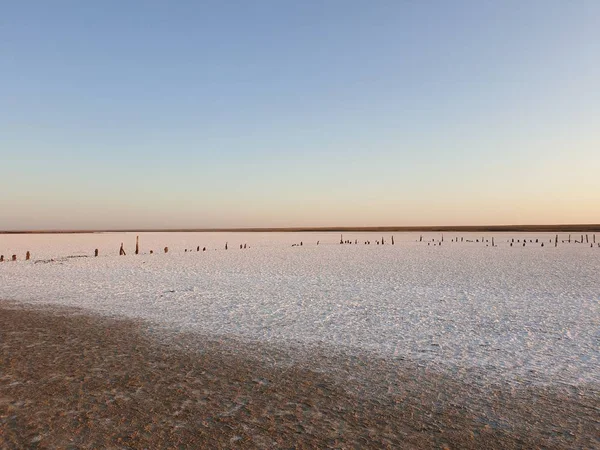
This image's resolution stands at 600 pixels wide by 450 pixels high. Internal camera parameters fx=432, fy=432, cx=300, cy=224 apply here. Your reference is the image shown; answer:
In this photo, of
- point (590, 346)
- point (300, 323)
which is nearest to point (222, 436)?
point (300, 323)

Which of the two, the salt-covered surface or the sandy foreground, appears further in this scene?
the salt-covered surface

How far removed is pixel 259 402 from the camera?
6289 mm

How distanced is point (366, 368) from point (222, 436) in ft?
11.6

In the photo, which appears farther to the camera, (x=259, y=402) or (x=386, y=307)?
(x=386, y=307)

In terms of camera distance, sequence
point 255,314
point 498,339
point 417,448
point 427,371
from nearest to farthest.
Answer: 1. point 417,448
2. point 427,371
3. point 498,339
4. point 255,314

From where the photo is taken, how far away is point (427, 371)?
25.8 feet

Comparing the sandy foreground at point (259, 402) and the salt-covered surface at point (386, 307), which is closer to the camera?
the sandy foreground at point (259, 402)

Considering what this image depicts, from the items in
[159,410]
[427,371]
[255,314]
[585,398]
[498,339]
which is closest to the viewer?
[159,410]

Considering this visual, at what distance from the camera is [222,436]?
17.1ft

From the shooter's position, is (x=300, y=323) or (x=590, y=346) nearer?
(x=590, y=346)

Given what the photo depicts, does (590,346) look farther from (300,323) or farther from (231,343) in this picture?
(231,343)

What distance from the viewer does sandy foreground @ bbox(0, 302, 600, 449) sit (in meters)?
5.21

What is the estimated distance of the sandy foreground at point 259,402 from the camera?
521 cm

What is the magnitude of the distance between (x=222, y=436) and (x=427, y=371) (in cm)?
420
